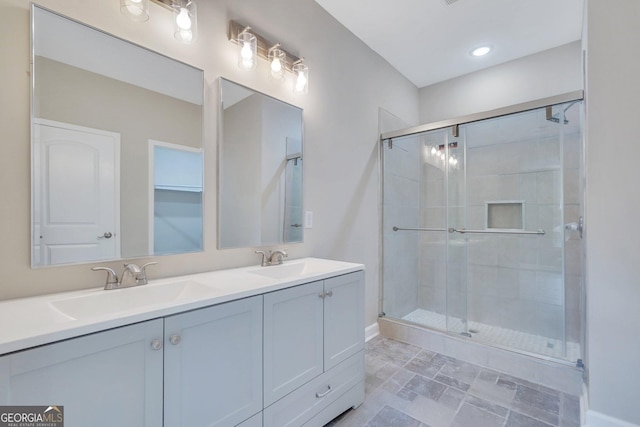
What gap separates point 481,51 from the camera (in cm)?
271

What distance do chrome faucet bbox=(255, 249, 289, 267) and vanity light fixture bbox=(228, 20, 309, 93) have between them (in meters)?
1.11

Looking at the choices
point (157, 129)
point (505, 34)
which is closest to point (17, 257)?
point (157, 129)

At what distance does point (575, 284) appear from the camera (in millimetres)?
2434

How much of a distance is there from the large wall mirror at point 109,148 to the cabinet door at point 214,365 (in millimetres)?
521

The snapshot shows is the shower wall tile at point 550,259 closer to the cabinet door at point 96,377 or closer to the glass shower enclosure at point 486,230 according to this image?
the glass shower enclosure at point 486,230

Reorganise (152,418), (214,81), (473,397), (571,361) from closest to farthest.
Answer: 1. (152,418)
2. (214,81)
3. (473,397)
4. (571,361)

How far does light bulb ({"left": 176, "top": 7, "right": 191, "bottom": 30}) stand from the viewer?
1.35m

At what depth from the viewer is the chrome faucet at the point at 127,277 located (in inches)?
44.9

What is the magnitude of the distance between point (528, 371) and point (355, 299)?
142 centimetres

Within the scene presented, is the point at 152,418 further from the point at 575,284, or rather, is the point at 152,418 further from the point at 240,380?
the point at 575,284

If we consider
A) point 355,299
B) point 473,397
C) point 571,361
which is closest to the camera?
point 355,299

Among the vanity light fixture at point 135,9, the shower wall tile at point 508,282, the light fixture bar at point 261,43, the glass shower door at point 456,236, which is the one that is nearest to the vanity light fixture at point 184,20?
the vanity light fixture at point 135,9

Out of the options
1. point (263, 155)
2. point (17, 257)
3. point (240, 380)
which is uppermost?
point (263, 155)

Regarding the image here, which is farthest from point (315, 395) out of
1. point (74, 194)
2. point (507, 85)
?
point (507, 85)
